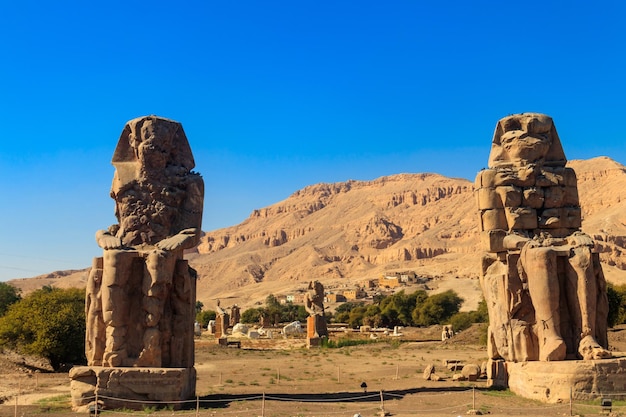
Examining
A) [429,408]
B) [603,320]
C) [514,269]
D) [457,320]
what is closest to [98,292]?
[429,408]

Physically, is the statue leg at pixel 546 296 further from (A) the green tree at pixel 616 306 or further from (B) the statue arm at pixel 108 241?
(A) the green tree at pixel 616 306

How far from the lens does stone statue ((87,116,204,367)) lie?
389 inches

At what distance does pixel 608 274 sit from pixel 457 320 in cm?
3175

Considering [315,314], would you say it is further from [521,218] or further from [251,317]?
[251,317]

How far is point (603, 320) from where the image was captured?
1067 centimetres

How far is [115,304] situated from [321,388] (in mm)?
4980

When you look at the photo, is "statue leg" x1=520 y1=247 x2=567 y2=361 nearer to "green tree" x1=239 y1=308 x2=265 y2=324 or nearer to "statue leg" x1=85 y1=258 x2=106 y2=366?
"statue leg" x1=85 y1=258 x2=106 y2=366

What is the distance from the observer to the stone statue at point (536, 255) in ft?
34.1

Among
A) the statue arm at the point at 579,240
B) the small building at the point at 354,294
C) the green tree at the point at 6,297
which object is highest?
the small building at the point at 354,294

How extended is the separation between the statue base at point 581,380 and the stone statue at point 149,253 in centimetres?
554

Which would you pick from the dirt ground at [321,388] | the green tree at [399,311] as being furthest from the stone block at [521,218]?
the green tree at [399,311]

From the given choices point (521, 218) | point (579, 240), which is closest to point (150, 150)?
point (521, 218)

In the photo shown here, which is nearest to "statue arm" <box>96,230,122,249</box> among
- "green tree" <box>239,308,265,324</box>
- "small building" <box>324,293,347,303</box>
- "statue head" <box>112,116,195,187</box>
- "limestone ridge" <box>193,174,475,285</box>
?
"statue head" <box>112,116,195,187</box>

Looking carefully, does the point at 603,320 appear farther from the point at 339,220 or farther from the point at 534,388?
the point at 339,220
